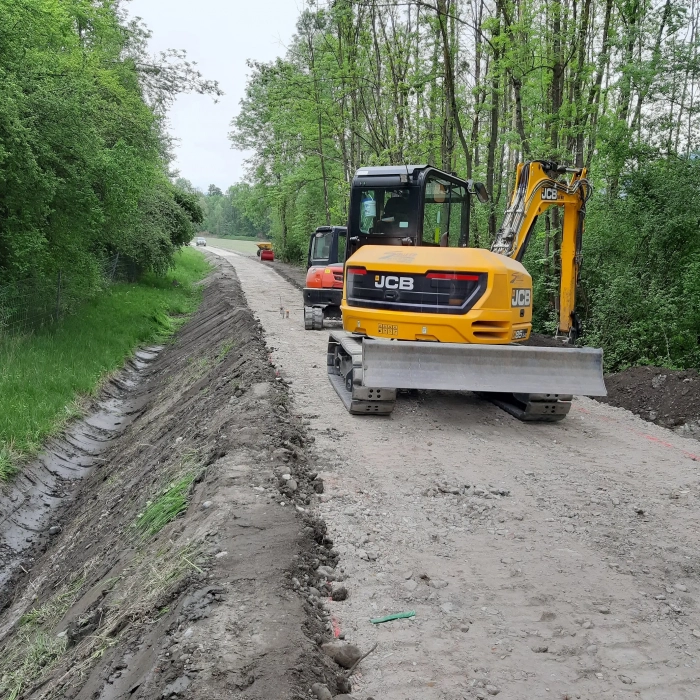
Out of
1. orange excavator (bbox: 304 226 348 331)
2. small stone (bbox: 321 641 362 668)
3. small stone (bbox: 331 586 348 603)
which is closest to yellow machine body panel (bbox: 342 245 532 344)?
small stone (bbox: 331 586 348 603)

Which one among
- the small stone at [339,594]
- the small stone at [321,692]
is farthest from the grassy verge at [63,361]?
the small stone at [321,692]

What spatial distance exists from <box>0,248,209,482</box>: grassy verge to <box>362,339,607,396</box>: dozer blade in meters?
4.52

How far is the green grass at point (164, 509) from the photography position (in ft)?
17.8

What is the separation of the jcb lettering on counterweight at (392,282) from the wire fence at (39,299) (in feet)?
23.9

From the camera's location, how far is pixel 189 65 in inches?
810

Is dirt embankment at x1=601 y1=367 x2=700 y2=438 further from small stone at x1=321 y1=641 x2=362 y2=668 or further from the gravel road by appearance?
small stone at x1=321 y1=641 x2=362 y2=668

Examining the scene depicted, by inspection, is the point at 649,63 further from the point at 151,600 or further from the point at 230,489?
the point at 151,600

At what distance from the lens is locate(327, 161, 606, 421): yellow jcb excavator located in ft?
24.3

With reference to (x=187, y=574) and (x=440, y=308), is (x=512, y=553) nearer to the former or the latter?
(x=187, y=574)

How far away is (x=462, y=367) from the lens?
7.41 m

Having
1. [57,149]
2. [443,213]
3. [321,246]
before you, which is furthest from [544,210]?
[321,246]

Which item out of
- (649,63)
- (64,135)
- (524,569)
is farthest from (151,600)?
(649,63)

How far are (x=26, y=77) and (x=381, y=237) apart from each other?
6.74 m

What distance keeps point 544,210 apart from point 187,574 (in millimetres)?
7139
